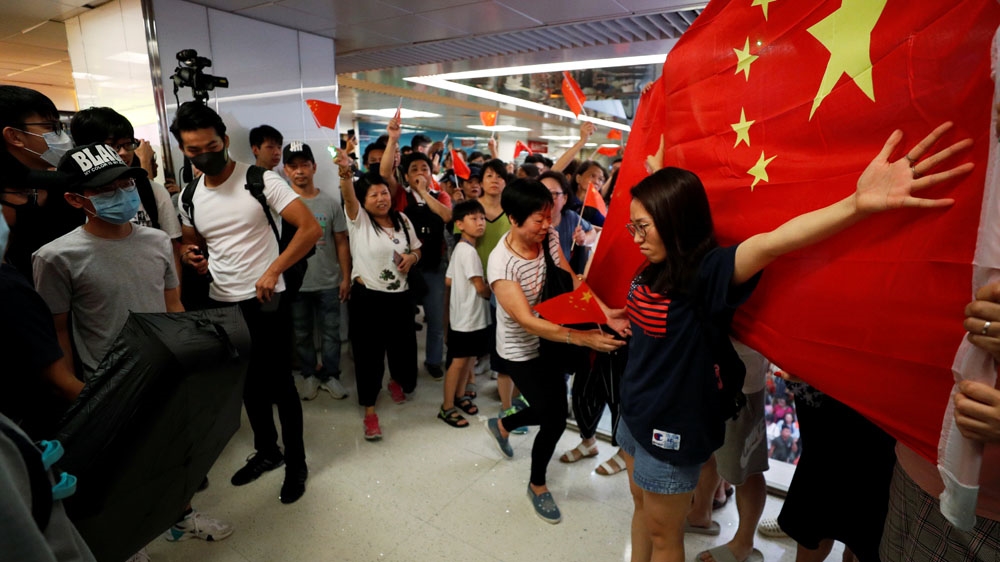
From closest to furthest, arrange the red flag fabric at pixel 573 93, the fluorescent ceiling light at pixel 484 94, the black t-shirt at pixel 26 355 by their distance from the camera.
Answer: the black t-shirt at pixel 26 355, the red flag fabric at pixel 573 93, the fluorescent ceiling light at pixel 484 94

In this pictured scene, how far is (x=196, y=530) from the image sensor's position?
2127 mm

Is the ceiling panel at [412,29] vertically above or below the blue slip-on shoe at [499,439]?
above

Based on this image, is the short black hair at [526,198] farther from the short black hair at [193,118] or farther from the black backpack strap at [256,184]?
the short black hair at [193,118]

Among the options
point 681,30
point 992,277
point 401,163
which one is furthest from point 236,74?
point 992,277

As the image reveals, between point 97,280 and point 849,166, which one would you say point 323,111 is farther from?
point 849,166

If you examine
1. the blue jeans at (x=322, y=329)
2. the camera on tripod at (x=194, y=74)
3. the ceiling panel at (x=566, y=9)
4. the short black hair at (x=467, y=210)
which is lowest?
the blue jeans at (x=322, y=329)

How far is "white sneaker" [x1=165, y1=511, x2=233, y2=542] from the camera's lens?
211 centimetres

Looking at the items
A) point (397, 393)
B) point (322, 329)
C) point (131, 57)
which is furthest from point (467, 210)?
point (131, 57)

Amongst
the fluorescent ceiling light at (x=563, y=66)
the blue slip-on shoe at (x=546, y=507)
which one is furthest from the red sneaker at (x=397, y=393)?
the fluorescent ceiling light at (x=563, y=66)

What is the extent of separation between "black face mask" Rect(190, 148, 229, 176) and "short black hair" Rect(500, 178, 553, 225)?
1.22 m

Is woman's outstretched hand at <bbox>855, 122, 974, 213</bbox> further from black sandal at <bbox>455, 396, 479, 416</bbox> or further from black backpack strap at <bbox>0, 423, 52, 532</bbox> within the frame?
black sandal at <bbox>455, 396, 479, 416</bbox>

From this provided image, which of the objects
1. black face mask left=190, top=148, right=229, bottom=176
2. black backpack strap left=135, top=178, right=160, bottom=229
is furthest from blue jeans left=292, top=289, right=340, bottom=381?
black face mask left=190, top=148, right=229, bottom=176

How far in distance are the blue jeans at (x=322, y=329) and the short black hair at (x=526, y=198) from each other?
1.94 meters

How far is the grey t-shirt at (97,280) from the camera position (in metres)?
1.53
